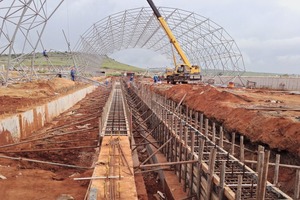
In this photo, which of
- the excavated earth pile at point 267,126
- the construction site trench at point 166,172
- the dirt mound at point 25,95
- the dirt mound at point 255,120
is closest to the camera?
the construction site trench at point 166,172

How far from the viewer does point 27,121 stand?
14.7 m

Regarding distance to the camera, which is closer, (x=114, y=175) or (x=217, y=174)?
(x=114, y=175)

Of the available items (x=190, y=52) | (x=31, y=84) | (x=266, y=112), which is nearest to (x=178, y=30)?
(x=190, y=52)

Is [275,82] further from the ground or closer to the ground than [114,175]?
further from the ground

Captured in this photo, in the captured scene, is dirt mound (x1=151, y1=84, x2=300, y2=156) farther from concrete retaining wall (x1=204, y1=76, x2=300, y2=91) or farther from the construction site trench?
concrete retaining wall (x1=204, y1=76, x2=300, y2=91)

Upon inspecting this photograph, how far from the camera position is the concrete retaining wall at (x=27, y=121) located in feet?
39.7

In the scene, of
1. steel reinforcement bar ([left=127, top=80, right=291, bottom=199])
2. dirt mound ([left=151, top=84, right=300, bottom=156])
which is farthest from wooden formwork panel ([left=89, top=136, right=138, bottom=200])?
dirt mound ([left=151, top=84, right=300, bottom=156])

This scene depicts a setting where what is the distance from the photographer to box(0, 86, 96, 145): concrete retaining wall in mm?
12102

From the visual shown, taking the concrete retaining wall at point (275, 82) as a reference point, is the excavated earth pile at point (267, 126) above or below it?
below

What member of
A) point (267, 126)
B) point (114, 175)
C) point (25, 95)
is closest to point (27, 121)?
point (25, 95)

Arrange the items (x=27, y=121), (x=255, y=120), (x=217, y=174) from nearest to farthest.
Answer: (x=217, y=174) < (x=255, y=120) < (x=27, y=121)

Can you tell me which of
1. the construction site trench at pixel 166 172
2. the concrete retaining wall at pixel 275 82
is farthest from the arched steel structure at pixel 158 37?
the construction site trench at pixel 166 172

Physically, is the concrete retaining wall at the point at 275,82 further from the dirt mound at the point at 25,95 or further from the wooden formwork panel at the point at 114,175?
the wooden formwork panel at the point at 114,175

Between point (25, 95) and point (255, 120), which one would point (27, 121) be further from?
point (255, 120)
